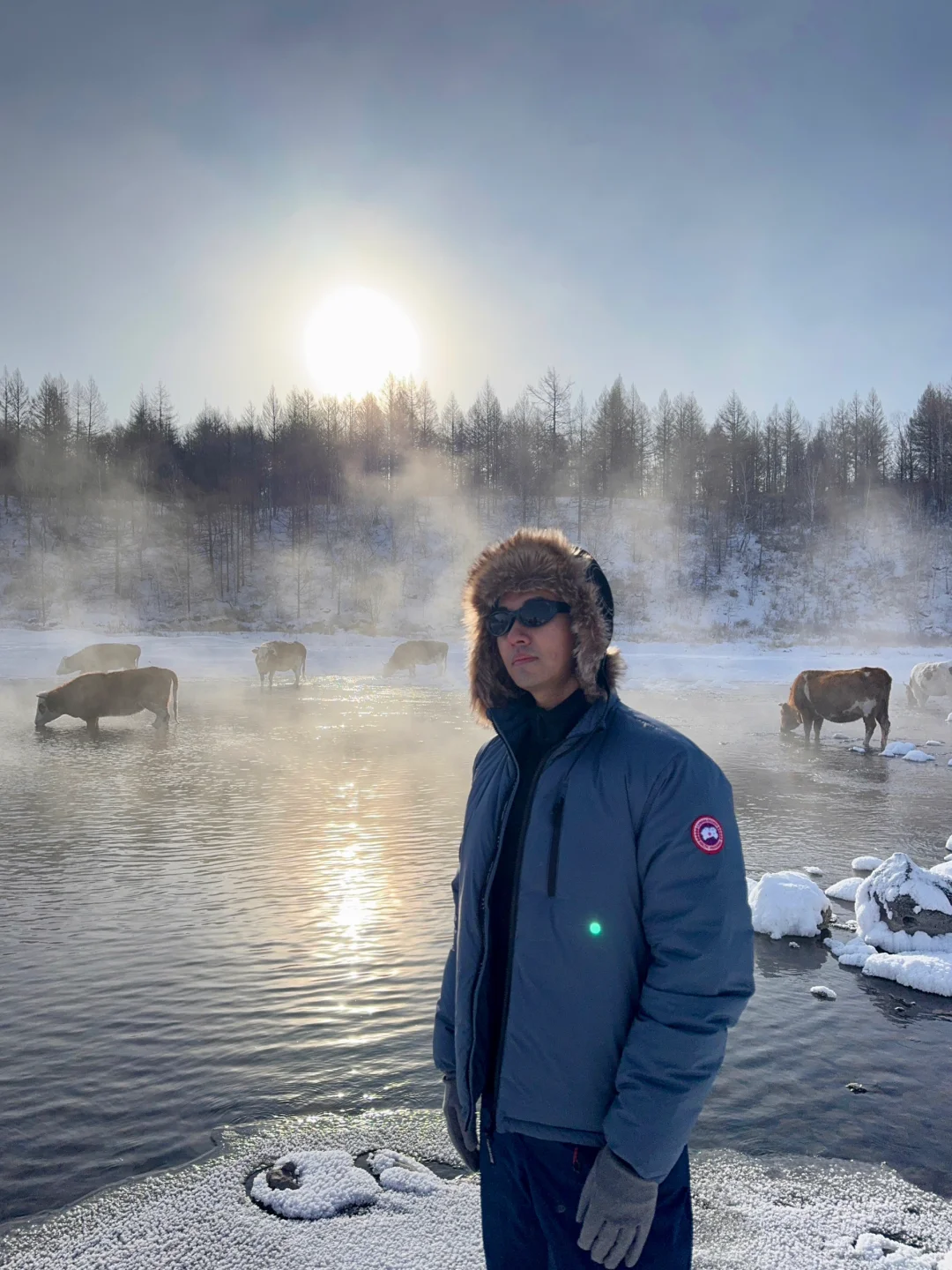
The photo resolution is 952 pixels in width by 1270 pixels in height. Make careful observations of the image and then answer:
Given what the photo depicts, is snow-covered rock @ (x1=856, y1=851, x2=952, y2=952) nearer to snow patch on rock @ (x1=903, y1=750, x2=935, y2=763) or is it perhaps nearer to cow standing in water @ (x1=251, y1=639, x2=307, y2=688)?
snow patch on rock @ (x1=903, y1=750, x2=935, y2=763)

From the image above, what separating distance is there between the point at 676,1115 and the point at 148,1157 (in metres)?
2.90

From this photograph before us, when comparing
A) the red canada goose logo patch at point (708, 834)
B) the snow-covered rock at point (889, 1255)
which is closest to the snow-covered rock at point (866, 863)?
the snow-covered rock at point (889, 1255)

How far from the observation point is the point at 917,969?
5.68 meters

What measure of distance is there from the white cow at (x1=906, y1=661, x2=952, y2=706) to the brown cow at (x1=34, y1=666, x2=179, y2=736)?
21.1 metres

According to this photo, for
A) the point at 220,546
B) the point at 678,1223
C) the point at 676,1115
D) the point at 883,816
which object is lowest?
the point at 883,816

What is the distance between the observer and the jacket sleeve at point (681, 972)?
1909 millimetres

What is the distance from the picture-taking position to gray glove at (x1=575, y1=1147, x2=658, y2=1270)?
1943mm

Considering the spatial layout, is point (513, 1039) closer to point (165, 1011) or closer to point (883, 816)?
point (165, 1011)

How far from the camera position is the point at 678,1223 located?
2084mm

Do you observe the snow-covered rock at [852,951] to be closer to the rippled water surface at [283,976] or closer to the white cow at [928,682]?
the rippled water surface at [283,976]

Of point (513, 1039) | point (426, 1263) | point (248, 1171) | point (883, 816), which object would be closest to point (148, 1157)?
point (248, 1171)

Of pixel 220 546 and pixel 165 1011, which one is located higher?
pixel 220 546

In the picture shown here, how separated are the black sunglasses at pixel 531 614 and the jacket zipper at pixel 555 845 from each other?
1.84 ft

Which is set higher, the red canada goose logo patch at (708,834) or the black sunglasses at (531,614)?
the black sunglasses at (531,614)
